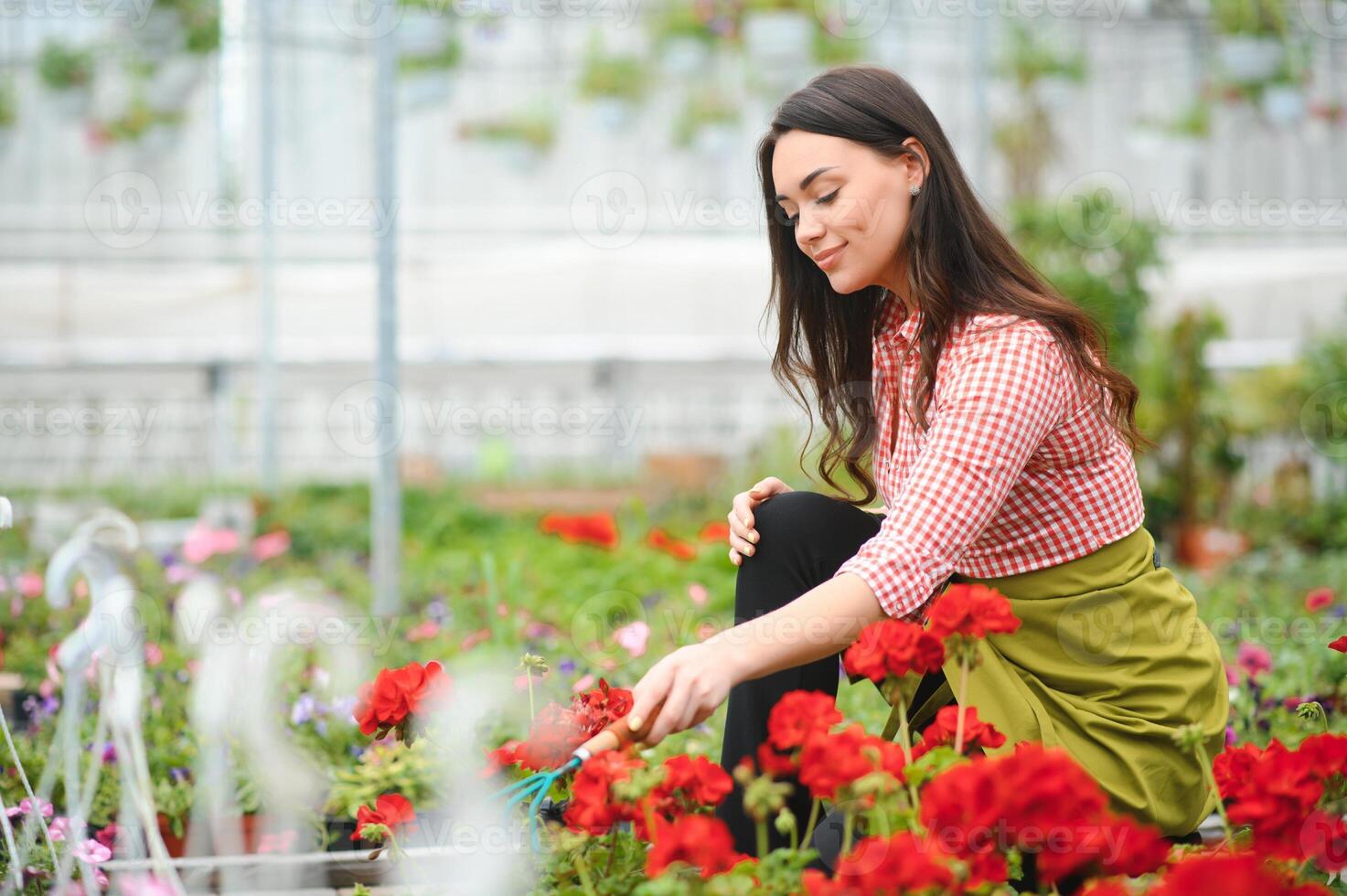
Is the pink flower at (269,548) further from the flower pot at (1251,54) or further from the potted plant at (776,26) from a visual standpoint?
the flower pot at (1251,54)

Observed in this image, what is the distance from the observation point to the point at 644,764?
44.7 inches

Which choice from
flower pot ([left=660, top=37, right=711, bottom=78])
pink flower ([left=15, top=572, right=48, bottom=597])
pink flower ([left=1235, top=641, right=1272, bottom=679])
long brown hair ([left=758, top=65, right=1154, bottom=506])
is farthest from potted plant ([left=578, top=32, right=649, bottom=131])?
long brown hair ([left=758, top=65, right=1154, bottom=506])

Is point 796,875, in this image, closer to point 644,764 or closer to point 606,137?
point 644,764

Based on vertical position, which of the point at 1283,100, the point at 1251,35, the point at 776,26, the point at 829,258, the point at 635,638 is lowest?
the point at 635,638

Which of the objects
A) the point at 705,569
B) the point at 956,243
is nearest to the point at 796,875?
the point at 956,243

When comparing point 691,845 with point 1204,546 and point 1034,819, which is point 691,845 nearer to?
point 1034,819

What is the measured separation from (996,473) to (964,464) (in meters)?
0.04

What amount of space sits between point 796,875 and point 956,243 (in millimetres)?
735

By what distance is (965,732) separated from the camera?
3.88 ft

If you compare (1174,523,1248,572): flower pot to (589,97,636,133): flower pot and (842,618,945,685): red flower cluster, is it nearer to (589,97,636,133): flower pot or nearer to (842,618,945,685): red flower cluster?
(589,97,636,133): flower pot

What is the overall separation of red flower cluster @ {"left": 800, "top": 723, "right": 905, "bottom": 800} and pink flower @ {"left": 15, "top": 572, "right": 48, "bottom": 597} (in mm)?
2963

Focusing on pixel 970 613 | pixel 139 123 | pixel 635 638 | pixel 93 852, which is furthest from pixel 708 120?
pixel 970 613

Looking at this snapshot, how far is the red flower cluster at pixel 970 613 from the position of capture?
3.60 ft

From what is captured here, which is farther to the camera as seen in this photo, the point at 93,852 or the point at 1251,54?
the point at 1251,54
